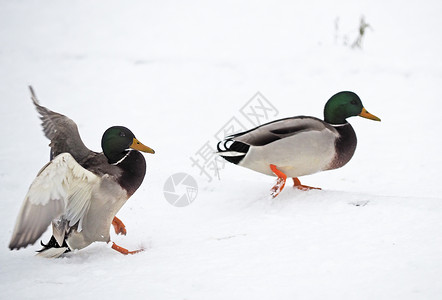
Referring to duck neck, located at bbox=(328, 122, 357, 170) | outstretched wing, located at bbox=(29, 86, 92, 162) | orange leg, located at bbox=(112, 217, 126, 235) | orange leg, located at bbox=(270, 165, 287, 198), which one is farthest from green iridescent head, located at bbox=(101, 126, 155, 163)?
duck neck, located at bbox=(328, 122, 357, 170)

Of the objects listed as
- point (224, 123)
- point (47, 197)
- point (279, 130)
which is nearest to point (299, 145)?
point (279, 130)

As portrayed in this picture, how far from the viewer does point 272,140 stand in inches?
139

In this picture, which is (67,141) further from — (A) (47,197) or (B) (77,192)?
(A) (47,197)

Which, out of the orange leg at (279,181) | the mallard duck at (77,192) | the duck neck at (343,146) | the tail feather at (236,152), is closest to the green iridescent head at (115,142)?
the mallard duck at (77,192)

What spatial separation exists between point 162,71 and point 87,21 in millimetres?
2664

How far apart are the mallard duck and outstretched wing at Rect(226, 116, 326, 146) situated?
2.57ft

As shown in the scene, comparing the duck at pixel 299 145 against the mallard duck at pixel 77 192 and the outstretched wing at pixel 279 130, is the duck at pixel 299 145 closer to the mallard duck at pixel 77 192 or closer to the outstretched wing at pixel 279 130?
the outstretched wing at pixel 279 130

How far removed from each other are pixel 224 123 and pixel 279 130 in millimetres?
2678

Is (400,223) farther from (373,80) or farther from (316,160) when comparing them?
(373,80)

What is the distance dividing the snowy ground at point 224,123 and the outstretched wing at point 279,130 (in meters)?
0.42

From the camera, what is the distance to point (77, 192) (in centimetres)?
293

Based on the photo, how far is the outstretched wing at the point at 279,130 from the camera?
3.53 m

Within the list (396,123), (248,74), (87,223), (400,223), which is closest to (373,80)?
(396,123)

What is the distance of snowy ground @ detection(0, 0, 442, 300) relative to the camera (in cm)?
250
